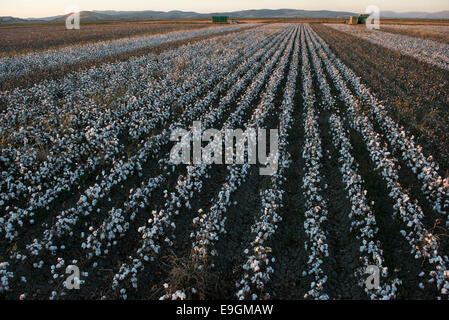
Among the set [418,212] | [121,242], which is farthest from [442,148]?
[121,242]

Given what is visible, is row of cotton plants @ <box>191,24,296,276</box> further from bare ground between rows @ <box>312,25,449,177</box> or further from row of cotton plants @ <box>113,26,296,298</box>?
bare ground between rows @ <box>312,25,449,177</box>

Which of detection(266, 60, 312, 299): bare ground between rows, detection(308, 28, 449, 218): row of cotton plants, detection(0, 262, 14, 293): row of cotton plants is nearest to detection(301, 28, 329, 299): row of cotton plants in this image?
detection(266, 60, 312, 299): bare ground between rows

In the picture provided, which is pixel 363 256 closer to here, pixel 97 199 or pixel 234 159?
pixel 234 159

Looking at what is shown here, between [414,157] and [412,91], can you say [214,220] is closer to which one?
[414,157]

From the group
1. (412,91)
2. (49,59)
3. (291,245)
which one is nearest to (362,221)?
(291,245)

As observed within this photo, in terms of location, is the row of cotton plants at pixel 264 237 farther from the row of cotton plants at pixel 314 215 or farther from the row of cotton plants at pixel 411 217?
the row of cotton plants at pixel 411 217

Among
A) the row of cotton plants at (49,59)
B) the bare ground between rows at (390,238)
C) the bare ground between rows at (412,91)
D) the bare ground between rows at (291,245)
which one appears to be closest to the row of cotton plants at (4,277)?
the bare ground between rows at (291,245)
